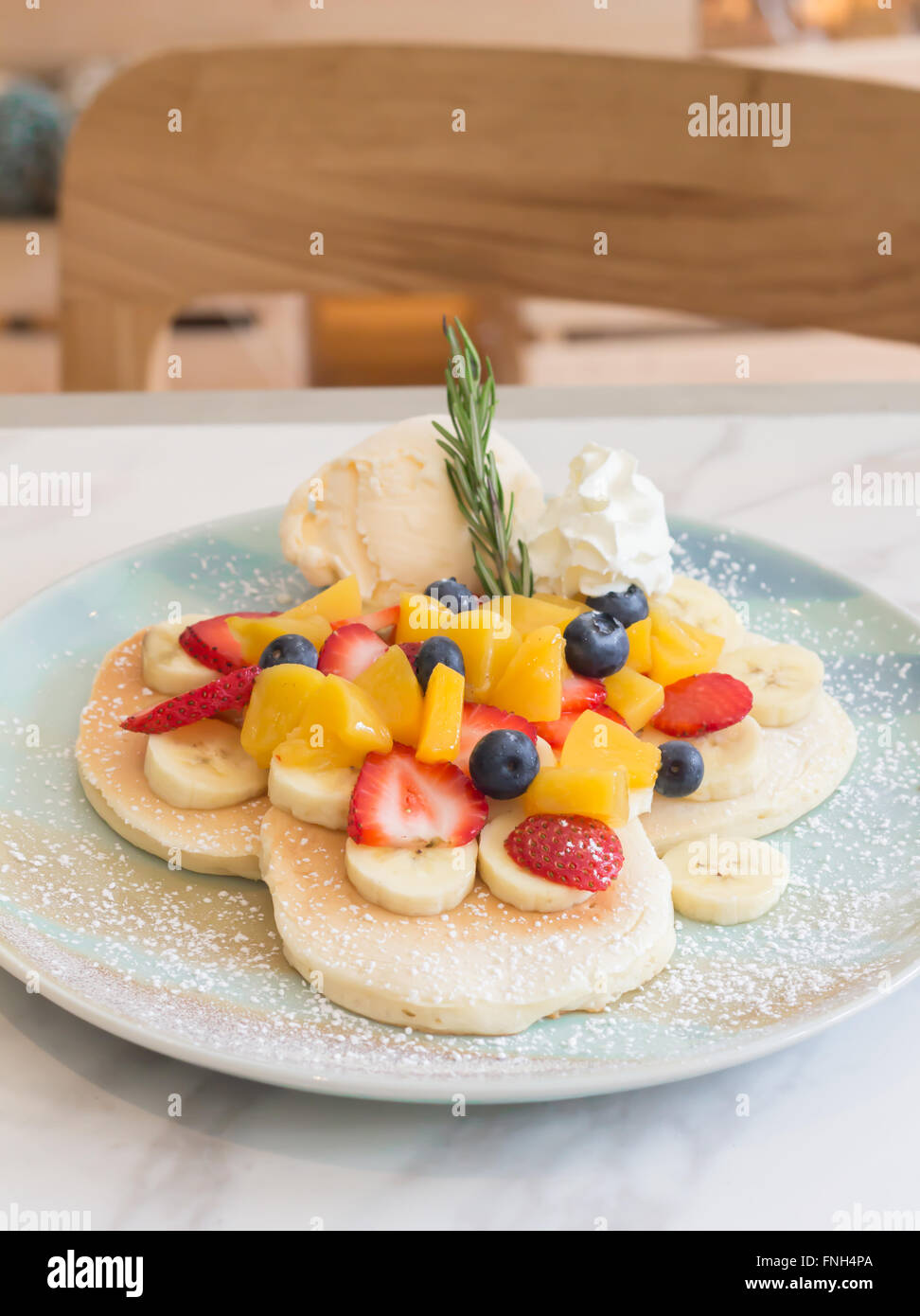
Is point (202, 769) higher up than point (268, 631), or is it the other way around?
point (268, 631)

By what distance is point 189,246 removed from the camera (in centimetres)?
281

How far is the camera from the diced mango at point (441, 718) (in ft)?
3.83

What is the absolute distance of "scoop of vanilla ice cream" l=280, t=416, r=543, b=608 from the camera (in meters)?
1.58

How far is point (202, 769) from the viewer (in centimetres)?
123

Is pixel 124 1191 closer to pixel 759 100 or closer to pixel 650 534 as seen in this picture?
pixel 650 534

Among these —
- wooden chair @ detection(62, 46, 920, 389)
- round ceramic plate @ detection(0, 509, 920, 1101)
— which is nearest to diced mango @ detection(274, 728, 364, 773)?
round ceramic plate @ detection(0, 509, 920, 1101)

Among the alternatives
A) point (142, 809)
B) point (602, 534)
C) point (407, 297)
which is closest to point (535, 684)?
point (602, 534)

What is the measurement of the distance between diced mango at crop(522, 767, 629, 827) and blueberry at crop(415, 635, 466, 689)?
0.15m

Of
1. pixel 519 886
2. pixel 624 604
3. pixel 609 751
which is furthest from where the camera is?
pixel 624 604

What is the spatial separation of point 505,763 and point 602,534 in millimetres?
376

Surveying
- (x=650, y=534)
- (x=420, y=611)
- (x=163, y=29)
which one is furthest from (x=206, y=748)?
(x=163, y=29)

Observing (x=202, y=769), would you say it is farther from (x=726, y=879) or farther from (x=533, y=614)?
(x=726, y=879)

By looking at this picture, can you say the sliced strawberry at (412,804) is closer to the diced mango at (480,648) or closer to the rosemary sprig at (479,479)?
the diced mango at (480,648)

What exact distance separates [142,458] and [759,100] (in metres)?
1.32
